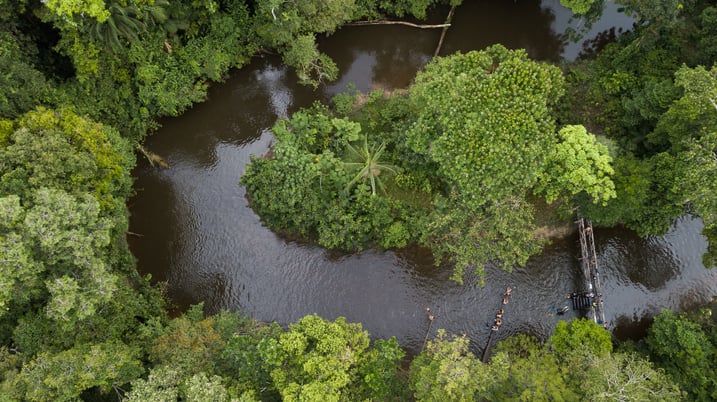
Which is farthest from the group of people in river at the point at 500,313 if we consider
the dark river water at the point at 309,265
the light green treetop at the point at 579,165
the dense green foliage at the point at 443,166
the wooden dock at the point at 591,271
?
the light green treetop at the point at 579,165

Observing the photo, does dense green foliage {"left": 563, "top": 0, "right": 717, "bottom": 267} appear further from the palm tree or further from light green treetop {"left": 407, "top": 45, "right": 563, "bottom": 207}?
the palm tree

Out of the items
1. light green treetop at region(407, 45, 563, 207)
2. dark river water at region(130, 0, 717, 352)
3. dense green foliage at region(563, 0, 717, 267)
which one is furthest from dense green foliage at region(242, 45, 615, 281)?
dense green foliage at region(563, 0, 717, 267)

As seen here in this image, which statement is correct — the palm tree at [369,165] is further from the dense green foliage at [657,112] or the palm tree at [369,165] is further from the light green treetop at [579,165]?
the dense green foliage at [657,112]

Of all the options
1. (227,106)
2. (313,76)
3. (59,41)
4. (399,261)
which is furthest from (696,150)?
(59,41)

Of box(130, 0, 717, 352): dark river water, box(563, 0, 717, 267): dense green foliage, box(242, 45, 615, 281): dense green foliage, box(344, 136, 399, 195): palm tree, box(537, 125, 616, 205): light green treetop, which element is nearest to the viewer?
box(242, 45, 615, 281): dense green foliage

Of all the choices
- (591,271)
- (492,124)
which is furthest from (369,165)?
(591,271)

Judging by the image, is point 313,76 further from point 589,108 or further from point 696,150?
point 696,150

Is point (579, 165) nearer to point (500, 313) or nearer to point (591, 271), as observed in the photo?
point (591, 271)
